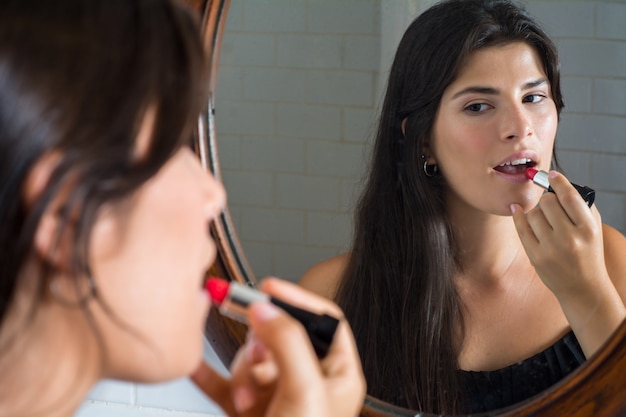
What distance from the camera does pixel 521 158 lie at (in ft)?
2.25

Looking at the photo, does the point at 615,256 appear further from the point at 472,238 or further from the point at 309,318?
the point at 309,318

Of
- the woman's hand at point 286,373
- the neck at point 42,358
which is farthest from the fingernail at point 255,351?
the neck at point 42,358

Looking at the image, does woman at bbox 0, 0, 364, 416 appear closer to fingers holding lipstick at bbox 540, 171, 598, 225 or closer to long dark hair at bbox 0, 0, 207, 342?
long dark hair at bbox 0, 0, 207, 342

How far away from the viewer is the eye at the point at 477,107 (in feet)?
2.27

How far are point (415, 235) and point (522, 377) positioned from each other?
156mm

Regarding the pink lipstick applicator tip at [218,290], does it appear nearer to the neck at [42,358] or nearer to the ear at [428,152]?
the neck at [42,358]

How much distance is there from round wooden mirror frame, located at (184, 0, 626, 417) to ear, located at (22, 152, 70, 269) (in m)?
0.35

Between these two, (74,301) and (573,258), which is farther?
(573,258)

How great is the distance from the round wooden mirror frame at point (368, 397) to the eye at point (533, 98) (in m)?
0.20

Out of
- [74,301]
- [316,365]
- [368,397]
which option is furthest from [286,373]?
[368,397]

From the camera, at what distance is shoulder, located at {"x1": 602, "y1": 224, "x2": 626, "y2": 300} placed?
0.68 metres

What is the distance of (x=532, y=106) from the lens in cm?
68

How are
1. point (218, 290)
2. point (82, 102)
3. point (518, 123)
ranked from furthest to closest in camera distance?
point (518, 123) → point (218, 290) → point (82, 102)

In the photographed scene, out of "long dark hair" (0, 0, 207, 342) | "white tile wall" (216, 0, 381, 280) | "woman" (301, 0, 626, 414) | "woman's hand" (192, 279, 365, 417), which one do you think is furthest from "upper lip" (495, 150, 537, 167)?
"long dark hair" (0, 0, 207, 342)
